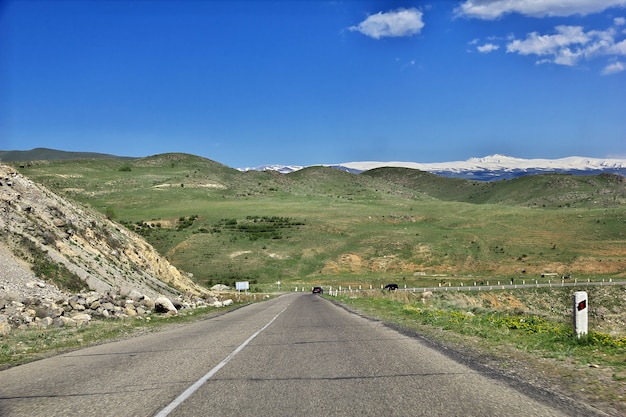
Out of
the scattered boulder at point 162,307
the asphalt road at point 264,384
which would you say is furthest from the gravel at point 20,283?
the asphalt road at point 264,384

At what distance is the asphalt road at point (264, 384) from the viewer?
6.54 m

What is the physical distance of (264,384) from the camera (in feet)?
26.8

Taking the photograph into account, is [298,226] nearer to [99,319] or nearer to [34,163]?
[99,319]

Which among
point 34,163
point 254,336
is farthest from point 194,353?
point 34,163

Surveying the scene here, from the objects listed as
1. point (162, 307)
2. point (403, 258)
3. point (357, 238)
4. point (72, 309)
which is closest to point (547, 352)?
point (72, 309)

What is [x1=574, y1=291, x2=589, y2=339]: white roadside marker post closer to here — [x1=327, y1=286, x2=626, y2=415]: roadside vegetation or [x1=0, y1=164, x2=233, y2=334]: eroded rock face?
[x1=327, y1=286, x2=626, y2=415]: roadside vegetation

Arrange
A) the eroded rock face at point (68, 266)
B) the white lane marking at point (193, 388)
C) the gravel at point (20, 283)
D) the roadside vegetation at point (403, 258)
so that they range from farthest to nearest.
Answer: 1. the gravel at point (20, 283)
2. the eroded rock face at point (68, 266)
3. the roadside vegetation at point (403, 258)
4. the white lane marking at point (193, 388)

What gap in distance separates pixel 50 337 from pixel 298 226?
10143 centimetres

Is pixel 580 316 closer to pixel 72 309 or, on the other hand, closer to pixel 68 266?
pixel 72 309

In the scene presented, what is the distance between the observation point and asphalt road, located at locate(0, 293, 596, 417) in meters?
6.54

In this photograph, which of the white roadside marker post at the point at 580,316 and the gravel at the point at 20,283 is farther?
the gravel at the point at 20,283

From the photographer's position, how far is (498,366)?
30.6 feet

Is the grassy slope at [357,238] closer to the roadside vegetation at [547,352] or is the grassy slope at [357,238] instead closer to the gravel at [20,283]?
the gravel at [20,283]

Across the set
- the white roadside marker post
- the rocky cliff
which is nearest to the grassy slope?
the rocky cliff
